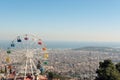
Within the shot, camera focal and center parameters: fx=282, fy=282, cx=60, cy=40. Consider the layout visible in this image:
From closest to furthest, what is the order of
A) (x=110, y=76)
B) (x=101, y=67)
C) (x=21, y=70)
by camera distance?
1. (x=21, y=70)
2. (x=110, y=76)
3. (x=101, y=67)

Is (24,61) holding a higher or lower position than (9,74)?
higher

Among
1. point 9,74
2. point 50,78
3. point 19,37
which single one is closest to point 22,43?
point 19,37

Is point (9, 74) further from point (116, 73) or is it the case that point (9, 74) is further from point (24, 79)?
point (116, 73)

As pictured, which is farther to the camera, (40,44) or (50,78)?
(50,78)

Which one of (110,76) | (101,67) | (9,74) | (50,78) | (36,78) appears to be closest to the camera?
(36,78)

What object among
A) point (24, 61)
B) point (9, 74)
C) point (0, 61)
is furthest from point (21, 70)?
point (0, 61)

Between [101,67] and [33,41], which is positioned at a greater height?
[33,41]

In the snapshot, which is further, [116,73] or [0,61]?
[0,61]

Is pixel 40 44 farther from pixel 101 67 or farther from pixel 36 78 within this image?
pixel 101 67

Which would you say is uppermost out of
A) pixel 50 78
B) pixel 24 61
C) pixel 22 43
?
pixel 22 43
